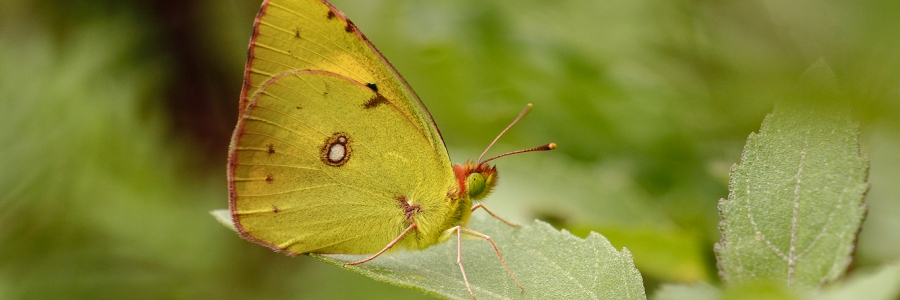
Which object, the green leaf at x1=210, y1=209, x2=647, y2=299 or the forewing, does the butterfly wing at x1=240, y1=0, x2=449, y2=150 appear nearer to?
the forewing

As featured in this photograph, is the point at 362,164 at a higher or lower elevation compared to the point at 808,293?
higher

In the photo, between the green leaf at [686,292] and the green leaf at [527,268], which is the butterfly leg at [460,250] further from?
the green leaf at [686,292]

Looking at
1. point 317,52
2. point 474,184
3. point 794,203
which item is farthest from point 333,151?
point 794,203

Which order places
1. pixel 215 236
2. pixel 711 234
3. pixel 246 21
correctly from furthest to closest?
pixel 246 21
pixel 215 236
pixel 711 234

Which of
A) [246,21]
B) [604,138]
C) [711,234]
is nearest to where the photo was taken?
[711,234]

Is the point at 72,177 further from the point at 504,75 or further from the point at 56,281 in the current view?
the point at 504,75

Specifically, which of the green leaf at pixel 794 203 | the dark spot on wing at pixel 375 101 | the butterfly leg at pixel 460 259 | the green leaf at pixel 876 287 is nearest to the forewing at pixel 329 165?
the dark spot on wing at pixel 375 101

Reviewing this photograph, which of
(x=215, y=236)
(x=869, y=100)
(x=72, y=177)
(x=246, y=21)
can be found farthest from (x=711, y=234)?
→ (x=246, y=21)

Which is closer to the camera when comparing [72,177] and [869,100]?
[869,100]
